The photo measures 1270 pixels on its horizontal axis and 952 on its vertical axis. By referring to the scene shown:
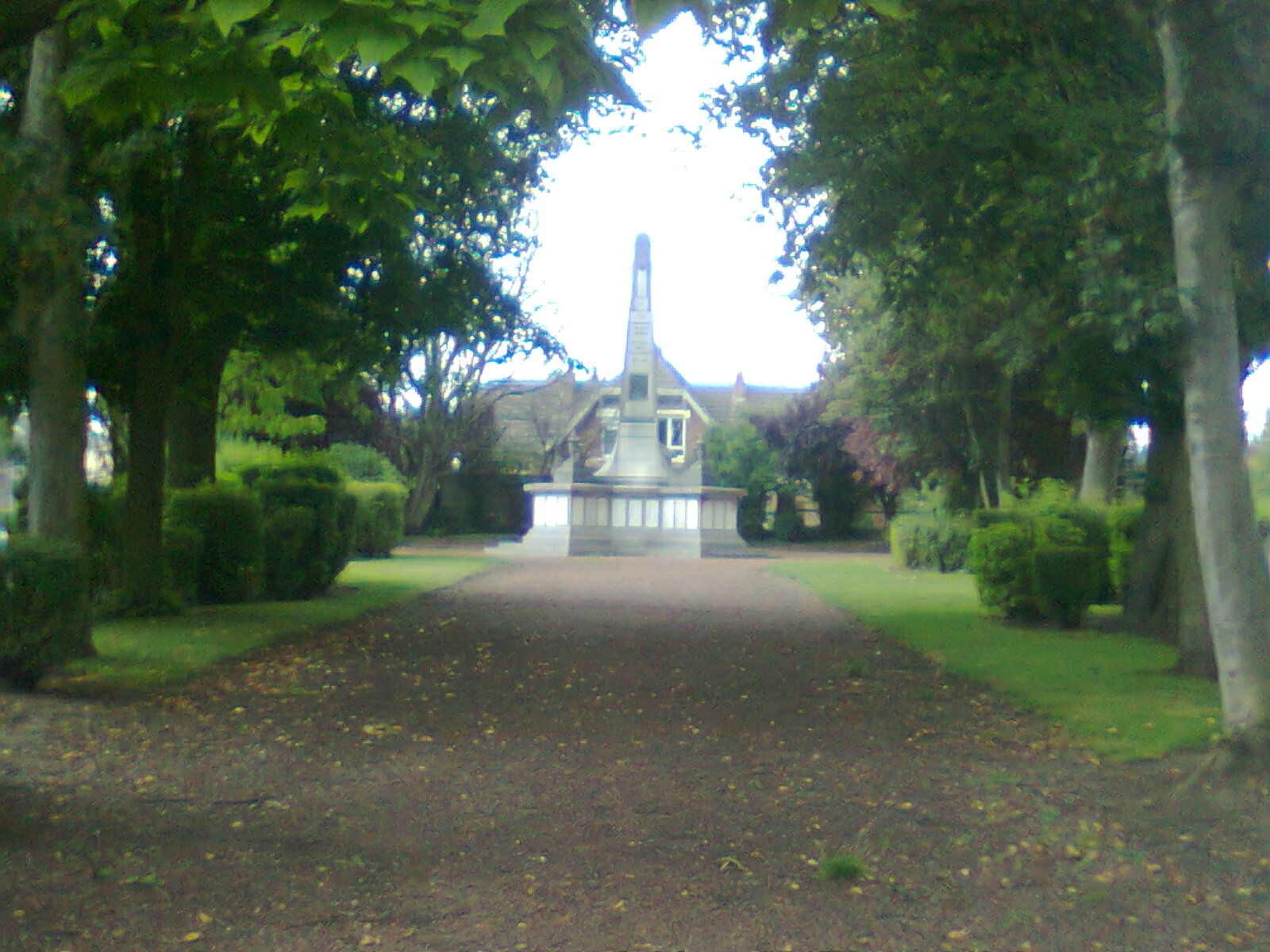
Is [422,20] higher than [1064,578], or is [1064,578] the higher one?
[422,20]

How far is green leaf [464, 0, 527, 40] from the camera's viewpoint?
436 centimetres

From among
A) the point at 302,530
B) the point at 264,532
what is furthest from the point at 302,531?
the point at 264,532

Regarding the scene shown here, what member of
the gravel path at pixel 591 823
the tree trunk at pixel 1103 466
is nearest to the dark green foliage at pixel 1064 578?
the gravel path at pixel 591 823

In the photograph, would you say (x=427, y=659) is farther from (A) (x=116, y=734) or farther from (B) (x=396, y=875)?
(B) (x=396, y=875)

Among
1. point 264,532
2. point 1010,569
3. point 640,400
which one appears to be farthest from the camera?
point 640,400

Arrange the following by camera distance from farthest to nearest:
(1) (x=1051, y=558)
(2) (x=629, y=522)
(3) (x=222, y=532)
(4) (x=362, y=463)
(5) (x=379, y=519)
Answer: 1. (4) (x=362, y=463)
2. (2) (x=629, y=522)
3. (5) (x=379, y=519)
4. (3) (x=222, y=532)
5. (1) (x=1051, y=558)

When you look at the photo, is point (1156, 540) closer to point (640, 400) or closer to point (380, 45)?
point (380, 45)

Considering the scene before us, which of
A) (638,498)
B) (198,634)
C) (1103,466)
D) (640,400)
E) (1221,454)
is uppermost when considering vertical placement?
(640,400)

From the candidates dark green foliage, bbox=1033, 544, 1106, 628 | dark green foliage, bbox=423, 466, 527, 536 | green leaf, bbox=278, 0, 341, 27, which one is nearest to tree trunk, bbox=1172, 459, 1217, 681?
dark green foliage, bbox=1033, 544, 1106, 628

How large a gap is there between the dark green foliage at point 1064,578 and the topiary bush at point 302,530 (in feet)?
33.8

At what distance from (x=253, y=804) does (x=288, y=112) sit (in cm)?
352

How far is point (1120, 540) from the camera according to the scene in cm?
1839

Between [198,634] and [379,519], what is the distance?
17552 mm

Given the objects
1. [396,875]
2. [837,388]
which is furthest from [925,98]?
[837,388]
